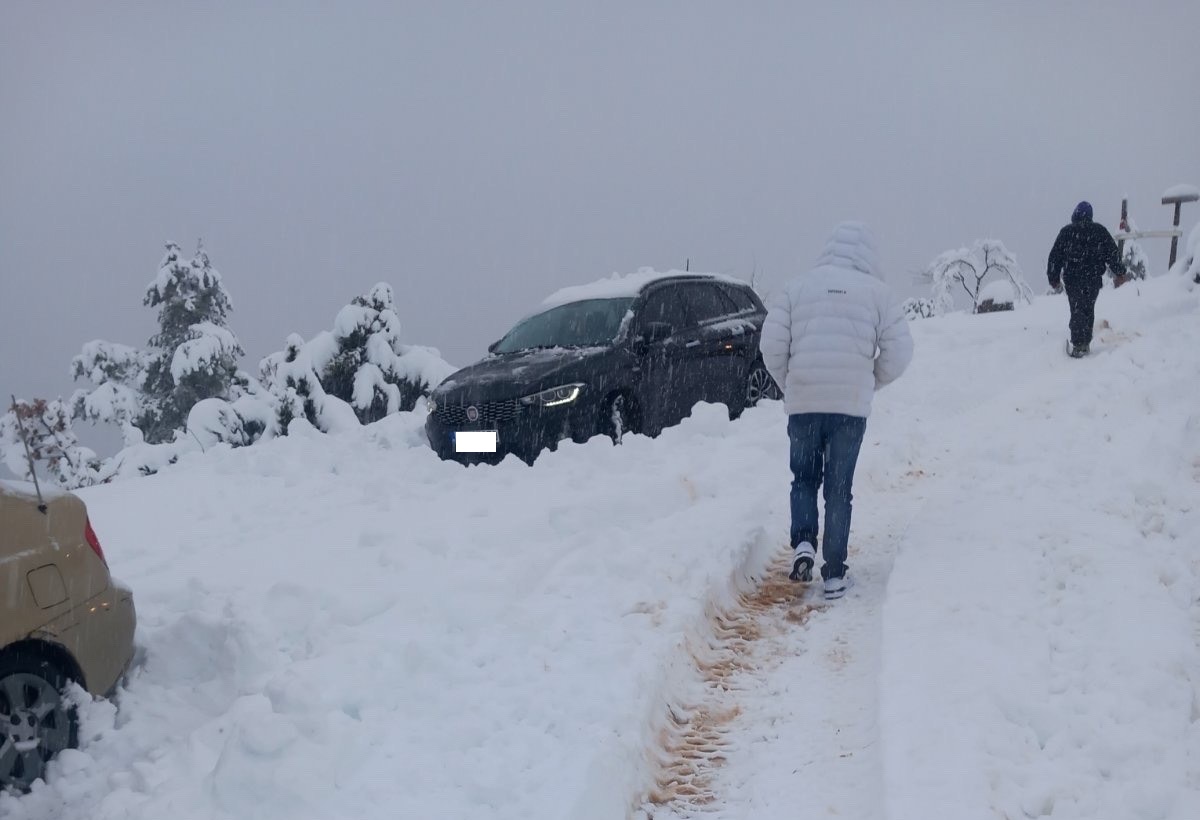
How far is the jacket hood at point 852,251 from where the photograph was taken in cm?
556

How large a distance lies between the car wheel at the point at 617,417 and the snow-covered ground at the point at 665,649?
80cm

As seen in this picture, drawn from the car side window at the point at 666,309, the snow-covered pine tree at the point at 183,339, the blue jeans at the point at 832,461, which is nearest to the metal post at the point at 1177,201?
the car side window at the point at 666,309

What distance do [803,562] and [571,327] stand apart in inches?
179

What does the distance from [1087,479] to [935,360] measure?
7.30 meters

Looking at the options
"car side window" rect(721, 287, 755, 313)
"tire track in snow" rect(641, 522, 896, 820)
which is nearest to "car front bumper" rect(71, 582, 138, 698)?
"tire track in snow" rect(641, 522, 896, 820)

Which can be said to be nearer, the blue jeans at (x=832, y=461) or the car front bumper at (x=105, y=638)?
the car front bumper at (x=105, y=638)

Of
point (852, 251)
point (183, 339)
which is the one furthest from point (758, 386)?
point (183, 339)

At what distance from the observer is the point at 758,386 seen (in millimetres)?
10461

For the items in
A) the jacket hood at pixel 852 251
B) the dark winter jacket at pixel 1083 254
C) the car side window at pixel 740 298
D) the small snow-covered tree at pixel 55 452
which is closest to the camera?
the jacket hood at pixel 852 251

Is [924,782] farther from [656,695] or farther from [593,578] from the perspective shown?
[593,578]

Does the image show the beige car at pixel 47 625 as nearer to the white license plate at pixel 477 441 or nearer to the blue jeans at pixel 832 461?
the blue jeans at pixel 832 461

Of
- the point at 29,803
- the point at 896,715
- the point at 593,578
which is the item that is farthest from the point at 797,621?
the point at 29,803

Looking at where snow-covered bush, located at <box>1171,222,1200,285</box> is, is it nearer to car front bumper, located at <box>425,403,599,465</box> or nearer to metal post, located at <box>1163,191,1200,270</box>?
metal post, located at <box>1163,191,1200,270</box>

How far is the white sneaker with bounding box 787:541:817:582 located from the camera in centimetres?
560
